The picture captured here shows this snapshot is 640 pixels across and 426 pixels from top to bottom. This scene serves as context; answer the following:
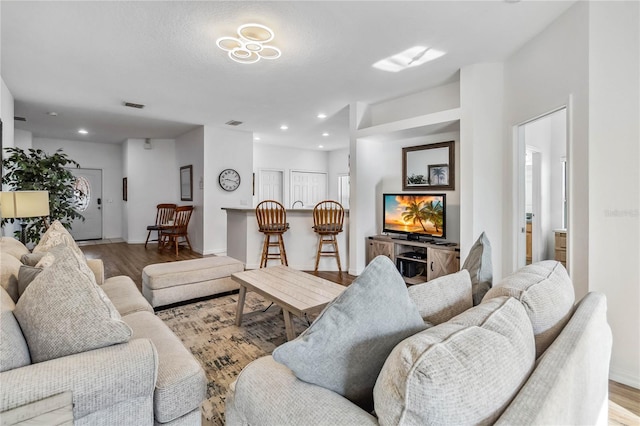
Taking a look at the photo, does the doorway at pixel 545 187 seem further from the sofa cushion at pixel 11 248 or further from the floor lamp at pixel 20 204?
the floor lamp at pixel 20 204

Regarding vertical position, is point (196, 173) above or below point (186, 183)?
above

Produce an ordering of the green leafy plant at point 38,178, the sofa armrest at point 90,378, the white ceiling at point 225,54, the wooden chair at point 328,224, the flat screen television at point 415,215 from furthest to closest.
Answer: the wooden chair at point 328,224 < the flat screen television at point 415,215 < the green leafy plant at point 38,178 < the white ceiling at point 225,54 < the sofa armrest at point 90,378

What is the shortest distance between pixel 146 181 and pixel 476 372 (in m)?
8.07

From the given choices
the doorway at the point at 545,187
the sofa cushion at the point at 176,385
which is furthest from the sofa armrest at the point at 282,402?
the doorway at the point at 545,187

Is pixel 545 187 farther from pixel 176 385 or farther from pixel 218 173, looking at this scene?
pixel 218 173

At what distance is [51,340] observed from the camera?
107 centimetres

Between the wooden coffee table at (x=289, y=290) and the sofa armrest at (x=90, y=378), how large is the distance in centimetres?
102

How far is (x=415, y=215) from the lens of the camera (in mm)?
4289

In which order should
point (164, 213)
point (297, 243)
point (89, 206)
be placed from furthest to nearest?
point (89, 206) → point (164, 213) → point (297, 243)

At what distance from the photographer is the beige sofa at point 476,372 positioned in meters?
0.61

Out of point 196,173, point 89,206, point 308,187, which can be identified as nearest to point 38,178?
point 196,173

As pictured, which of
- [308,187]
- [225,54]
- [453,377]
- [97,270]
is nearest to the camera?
[453,377]

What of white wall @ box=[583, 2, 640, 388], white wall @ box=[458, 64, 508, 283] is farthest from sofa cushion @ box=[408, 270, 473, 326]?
white wall @ box=[458, 64, 508, 283]

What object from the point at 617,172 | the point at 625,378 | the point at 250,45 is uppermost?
the point at 250,45
